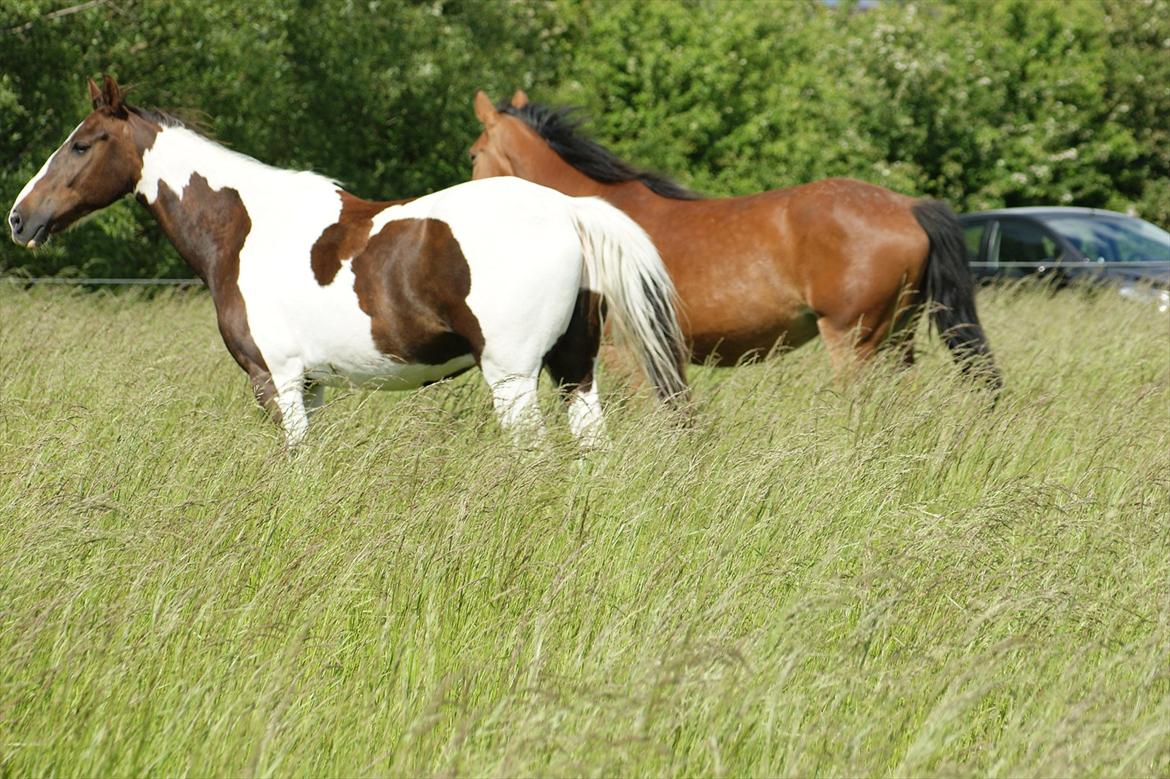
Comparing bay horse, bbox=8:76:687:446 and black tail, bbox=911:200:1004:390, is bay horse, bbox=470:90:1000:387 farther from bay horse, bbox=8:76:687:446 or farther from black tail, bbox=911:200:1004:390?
bay horse, bbox=8:76:687:446

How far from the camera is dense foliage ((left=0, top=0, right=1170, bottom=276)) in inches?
668

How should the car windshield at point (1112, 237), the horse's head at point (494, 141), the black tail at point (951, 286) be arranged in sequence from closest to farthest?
the black tail at point (951, 286)
the horse's head at point (494, 141)
the car windshield at point (1112, 237)

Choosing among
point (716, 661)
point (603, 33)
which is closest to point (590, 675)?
point (716, 661)

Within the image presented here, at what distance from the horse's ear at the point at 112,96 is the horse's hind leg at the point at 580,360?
7.46 ft

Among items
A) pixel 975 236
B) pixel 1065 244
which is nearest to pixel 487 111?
pixel 1065 244

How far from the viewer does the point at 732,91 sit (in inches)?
912

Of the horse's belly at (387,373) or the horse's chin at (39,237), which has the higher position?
the horse's chin at (39,237)

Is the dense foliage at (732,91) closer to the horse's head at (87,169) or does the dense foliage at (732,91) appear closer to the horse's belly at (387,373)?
the horse's head at (87,169)

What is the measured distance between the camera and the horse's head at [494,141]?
7445 mm

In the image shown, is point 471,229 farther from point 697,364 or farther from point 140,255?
point 140,255

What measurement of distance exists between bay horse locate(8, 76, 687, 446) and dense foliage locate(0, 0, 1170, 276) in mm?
9024

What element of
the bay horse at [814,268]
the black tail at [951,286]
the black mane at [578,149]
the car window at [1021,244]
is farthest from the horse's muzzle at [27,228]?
the car window at [1021,244]

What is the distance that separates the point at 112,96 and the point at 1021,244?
8.96 m

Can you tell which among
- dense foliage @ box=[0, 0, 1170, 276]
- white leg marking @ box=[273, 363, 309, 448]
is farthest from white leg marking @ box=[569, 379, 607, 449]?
dense foliage @ box=[0, 0, 1170, 276]
